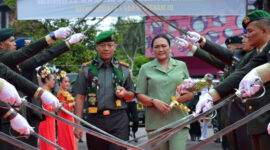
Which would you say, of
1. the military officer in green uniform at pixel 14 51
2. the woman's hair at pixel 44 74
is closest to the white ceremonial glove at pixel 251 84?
the military officer in green uniform at pixel 14 51

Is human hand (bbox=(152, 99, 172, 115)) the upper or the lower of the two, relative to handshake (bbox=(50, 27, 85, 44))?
lower

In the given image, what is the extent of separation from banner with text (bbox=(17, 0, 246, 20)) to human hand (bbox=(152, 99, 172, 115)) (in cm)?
307

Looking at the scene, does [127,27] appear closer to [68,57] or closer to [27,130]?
[68,57]

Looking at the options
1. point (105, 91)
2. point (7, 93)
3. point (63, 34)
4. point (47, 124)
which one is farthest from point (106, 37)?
point (47, 124)

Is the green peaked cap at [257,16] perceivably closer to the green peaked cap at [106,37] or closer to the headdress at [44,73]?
the green peaked cap at [106,37]

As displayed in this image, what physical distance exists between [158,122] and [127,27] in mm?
49656

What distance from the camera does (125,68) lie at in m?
6.42

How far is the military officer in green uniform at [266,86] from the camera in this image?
459 cm

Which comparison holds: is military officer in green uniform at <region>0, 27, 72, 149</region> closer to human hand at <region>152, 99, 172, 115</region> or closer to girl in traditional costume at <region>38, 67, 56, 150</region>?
human hand at <region>152, 99, 172, 115</region>

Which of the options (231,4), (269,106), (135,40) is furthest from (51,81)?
(135,40)

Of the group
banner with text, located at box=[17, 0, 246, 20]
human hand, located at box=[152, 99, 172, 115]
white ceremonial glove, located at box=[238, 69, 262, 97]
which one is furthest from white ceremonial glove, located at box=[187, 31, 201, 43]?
banner with text, located at box=[17, 0, 246, 20]

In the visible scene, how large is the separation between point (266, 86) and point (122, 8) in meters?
5.11

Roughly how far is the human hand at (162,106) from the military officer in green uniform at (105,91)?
0.35 metres

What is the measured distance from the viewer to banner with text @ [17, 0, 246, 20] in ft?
29.7
